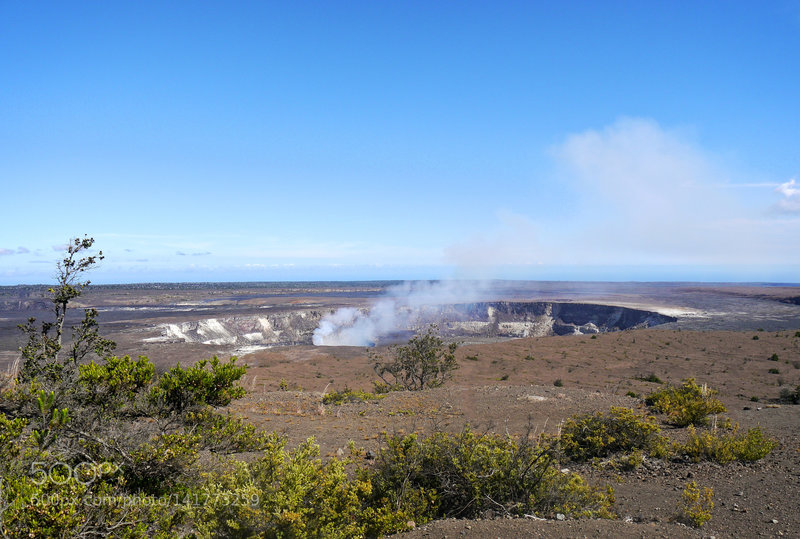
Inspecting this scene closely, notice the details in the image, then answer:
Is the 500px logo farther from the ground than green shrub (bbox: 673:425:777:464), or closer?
farther from the ground

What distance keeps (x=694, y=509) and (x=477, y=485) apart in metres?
2.89

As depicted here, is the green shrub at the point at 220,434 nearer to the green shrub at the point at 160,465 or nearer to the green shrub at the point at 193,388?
the green shrub at the point at 193,388

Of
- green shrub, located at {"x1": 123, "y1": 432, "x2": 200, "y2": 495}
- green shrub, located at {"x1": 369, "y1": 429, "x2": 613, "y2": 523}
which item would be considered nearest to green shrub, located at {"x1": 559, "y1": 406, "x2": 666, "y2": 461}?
green shrub, located at {"x1": 369, "y1": 429, "x2": 613, "y2": 523}

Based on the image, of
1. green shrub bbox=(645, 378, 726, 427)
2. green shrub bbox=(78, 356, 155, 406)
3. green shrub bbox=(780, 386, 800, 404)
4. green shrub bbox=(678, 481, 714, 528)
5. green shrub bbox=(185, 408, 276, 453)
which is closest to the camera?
green shrub bbox=(678, 481, 714, 528)

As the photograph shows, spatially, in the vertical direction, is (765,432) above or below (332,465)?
below

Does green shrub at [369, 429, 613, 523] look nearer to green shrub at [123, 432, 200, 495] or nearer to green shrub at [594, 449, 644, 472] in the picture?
green shrub at [594, 449, 644, 472]

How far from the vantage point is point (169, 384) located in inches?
245

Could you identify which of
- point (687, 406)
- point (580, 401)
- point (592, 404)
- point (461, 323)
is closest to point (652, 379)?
point (580, 401)

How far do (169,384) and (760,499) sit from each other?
895 cm

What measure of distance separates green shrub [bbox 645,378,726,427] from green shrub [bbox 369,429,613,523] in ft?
19.0

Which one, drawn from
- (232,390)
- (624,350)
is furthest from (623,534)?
(624,350)

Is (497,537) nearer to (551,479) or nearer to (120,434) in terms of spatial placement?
(551,479)

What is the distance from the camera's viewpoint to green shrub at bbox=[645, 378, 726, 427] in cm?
1040

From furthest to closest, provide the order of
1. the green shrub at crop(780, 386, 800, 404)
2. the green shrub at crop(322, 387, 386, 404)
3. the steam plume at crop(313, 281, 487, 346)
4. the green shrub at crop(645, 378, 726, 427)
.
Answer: the steam plume at crop(313, 281, 487, 346) → the green shrub at crop(322, 387, 386, 404) → the green shrub at crop(780, 386, 800, 404) → the green shrub at crop(645, 378, 726, 427)
